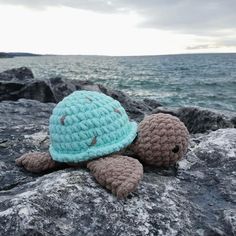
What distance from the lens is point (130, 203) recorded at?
83.4 inches

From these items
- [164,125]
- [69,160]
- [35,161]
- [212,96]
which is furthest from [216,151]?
[212,96]

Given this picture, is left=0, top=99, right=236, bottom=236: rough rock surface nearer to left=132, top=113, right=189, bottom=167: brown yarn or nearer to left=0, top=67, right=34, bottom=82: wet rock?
left=132, top=113, right=189, bottom=167: brown yarn

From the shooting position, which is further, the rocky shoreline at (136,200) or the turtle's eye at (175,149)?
the turtle's eye at (175,149)

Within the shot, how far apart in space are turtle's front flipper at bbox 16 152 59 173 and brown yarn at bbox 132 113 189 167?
0.51 m

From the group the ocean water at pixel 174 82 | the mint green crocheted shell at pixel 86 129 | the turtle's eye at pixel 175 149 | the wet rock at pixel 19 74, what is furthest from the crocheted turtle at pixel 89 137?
the ocean water at pixel 174 82

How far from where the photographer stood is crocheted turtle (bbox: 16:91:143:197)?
2365 mm

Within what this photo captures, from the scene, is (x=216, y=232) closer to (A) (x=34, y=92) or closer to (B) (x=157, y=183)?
(B) (x=157, y=183)

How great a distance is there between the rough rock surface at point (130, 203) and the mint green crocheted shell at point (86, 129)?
0.45 feet

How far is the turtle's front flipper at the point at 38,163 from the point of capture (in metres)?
2.59

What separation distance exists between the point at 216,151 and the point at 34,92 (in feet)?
22.7

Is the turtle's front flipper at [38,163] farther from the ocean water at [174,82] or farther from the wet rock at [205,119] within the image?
the ocean water at [174,82]

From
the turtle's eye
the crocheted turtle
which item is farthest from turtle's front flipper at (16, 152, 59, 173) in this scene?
the turtle's eye

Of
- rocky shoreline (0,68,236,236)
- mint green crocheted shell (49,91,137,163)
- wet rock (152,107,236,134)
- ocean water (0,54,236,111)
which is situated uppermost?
mint green crocheted shell (49,91,137,163)

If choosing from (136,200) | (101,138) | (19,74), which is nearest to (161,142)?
(101,138)
